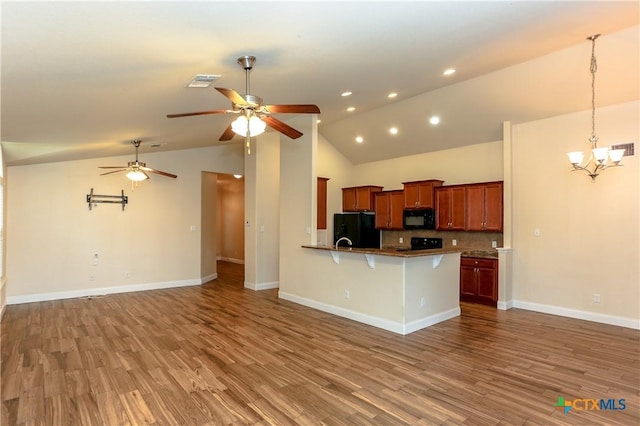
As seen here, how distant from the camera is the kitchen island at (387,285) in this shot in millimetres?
4492

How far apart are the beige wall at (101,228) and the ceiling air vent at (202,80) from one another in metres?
4.44

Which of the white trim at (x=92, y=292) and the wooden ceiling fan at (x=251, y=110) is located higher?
the wooden ceiling fan at (x=251, y=110)

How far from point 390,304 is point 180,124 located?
3.74m

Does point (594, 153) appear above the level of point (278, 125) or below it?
below

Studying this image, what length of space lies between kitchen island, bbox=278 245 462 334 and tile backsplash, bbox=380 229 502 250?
1442 mm

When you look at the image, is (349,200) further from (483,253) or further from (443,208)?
(483,253)

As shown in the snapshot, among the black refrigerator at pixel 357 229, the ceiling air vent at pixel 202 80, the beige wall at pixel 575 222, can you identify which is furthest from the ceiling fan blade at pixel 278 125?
the black refrigerator at pixel 357 229

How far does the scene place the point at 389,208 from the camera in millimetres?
7723

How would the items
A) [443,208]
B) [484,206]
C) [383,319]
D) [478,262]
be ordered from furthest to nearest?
[443,208] < [484,206] < [478,262] < [383,319]

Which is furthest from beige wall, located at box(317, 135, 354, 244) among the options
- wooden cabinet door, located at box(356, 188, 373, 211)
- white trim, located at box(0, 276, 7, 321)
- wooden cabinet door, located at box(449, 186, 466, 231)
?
white trim, located at box(0, 276, 7, 321)

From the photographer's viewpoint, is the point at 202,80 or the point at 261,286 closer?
the point at 202,80

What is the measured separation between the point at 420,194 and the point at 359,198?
1.54 m

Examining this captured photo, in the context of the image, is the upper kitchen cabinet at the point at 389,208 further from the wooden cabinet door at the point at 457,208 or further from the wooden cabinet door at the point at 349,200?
the wooden cabinet door at the point at 457,208

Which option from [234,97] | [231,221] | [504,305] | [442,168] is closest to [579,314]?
[504,305]
